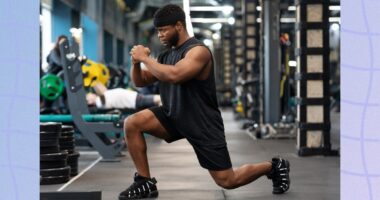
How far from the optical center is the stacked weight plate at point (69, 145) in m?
6.54

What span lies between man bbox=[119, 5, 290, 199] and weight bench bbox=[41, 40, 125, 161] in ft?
9.05

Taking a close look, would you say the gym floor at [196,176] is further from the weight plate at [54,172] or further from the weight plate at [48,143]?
the weight plate at [48,143]

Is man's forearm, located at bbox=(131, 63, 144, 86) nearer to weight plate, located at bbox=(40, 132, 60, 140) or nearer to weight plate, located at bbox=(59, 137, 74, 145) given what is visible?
weight plate, located at bbox=(40, 132, 60, 140)

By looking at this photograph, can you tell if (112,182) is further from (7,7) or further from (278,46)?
(278,46)

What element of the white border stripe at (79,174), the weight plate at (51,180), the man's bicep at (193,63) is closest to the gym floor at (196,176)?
the white border stripe at (79,174)

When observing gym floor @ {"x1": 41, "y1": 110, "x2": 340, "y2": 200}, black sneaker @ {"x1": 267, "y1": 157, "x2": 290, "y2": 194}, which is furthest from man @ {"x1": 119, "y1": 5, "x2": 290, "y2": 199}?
gym floor @ {"x1": 41, "y1": 110, "x2": 340, "y2": 200}

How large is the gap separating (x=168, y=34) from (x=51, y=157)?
1.89 m

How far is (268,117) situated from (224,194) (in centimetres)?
665

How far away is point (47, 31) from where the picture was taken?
58.3 ft

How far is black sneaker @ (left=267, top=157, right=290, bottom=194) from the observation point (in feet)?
17.3

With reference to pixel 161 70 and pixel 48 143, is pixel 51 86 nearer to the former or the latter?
pixel 48 143

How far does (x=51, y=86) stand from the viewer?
8.98 metres
